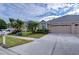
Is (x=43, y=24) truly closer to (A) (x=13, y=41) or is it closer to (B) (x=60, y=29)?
(B) (x=60, y=29)

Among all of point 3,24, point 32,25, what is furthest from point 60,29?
point 3,24

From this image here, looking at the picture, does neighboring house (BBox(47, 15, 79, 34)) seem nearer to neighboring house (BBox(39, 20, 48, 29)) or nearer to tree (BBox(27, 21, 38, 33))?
neighboring house (BBox(39, 20, 48, 29))

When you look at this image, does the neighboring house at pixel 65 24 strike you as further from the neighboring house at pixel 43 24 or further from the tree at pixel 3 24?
the tree at pixel 3 24

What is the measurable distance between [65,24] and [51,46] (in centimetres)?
52

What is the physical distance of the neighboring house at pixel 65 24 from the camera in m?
4.35

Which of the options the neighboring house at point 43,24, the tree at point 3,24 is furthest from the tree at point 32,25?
the tree at point 3,24

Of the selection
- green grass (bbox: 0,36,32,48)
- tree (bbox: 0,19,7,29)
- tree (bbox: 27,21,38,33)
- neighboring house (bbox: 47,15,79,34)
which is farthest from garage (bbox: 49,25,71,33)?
tree (bbox: 0,19,7,29)

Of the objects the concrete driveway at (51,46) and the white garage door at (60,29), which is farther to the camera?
the white garage door at (60,29)

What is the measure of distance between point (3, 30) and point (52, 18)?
3.27 ft

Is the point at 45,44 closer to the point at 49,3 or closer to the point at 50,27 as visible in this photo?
the point at 50,27

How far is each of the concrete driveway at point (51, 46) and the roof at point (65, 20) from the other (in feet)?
0.89

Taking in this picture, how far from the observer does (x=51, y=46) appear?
14.2 feet

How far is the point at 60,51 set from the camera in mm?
4246
